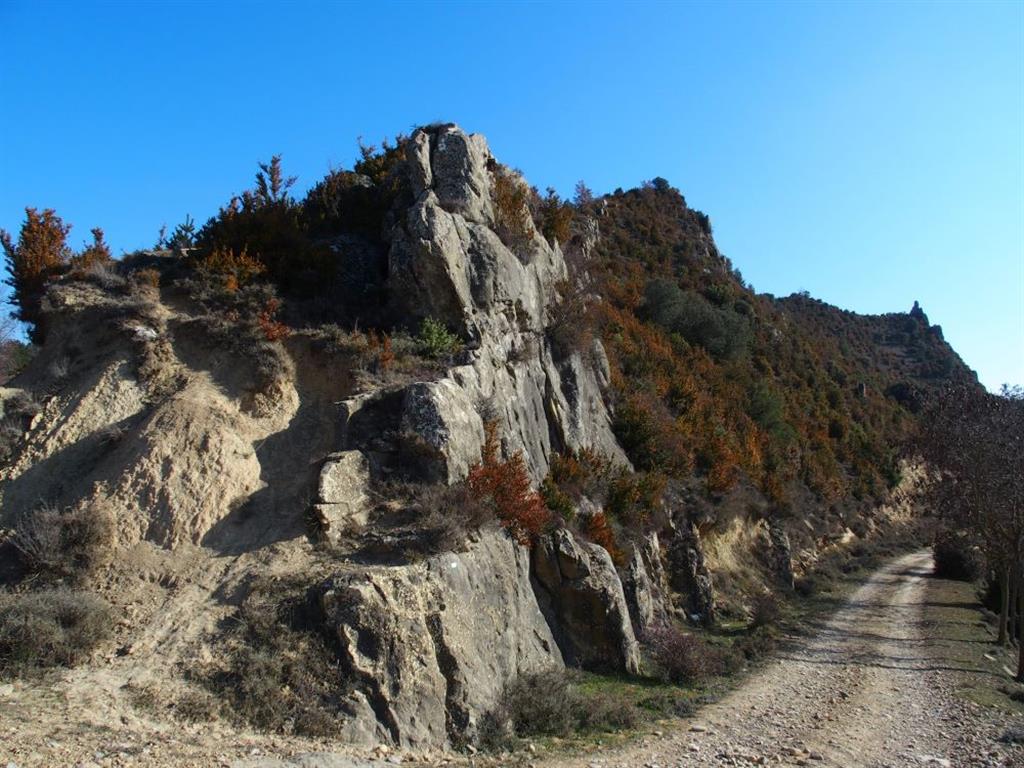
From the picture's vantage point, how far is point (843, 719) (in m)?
12.6

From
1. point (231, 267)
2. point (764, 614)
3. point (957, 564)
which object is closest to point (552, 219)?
point (231, 267)

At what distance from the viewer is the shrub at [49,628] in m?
8.59

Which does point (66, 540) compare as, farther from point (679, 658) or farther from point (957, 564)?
point (957, 564)

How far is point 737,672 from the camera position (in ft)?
52.6

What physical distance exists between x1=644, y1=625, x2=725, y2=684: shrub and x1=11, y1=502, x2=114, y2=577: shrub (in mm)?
11018

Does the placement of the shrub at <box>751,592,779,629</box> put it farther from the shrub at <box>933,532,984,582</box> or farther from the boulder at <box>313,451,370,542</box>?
the shrub at <box>933,532,984,582</box>

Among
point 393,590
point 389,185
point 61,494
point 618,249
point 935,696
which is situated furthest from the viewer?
point 618,249

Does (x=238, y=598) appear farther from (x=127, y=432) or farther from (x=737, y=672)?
(x=737, y=672)

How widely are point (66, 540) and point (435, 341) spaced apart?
324 inches

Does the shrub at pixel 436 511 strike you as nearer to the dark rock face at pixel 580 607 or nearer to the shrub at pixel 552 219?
the dark rock face at pixel 580 607

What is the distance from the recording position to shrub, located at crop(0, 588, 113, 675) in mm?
8586

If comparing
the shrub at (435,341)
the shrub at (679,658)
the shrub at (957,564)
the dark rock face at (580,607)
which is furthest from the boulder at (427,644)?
the shrub at (957,564)

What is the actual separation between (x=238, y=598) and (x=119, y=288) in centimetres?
924

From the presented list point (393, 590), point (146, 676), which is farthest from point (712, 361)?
point (146, 676)
